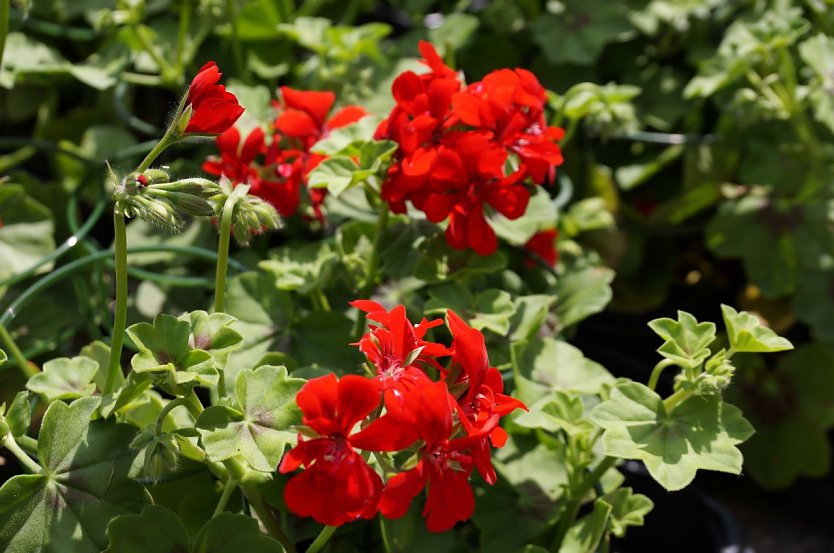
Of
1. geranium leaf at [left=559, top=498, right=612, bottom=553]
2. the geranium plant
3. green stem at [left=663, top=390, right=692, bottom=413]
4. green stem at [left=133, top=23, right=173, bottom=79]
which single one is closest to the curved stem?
the geranium plant

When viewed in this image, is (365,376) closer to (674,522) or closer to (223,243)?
(223,243)

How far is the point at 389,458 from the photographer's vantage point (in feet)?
2.89

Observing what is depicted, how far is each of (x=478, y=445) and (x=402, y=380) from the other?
0.29 feet

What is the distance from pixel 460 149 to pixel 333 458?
46 centimetres

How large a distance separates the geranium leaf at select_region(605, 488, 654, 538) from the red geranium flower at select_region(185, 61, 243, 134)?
0.67 meters

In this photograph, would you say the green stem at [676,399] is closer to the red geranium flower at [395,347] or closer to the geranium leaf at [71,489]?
the red geranium flower at [395,347]

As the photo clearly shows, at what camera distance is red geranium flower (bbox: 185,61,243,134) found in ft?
2.80

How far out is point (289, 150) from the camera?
4.53ft

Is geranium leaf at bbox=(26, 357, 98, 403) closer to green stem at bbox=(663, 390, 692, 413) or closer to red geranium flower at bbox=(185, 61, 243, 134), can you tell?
red geranium flower at bbox=(185, 61, 243, 134)

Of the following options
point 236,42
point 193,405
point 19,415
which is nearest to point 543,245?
point 236,42

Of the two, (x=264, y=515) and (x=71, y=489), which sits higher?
(x=71, y=489)

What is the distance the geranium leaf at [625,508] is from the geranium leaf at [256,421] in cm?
47

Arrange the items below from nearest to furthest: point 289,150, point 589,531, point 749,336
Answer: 1. point 749,336
2. point 589,531
3. point 289,150

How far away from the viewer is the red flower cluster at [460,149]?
1111mm
